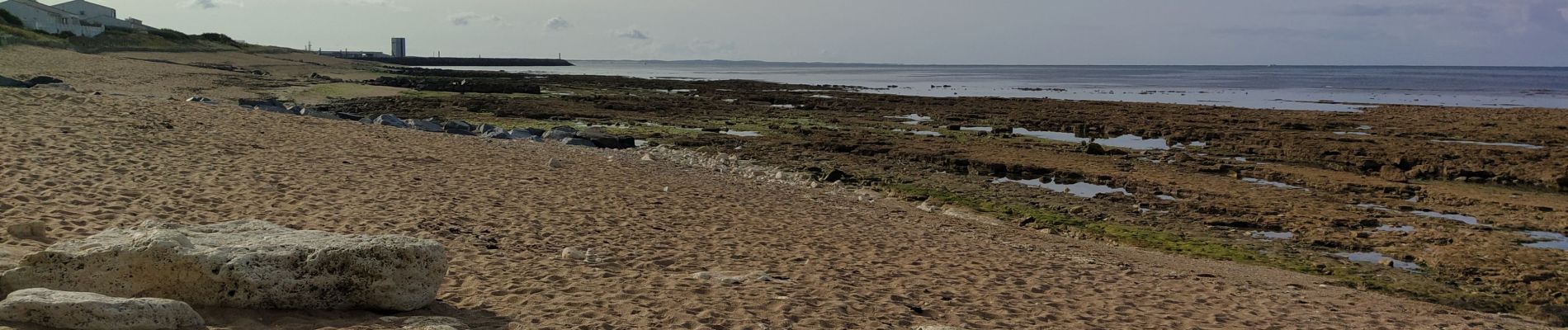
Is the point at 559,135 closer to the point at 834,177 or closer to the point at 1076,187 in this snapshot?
the point at 834,177

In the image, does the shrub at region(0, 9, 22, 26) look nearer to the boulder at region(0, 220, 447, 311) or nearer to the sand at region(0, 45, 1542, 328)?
the sand at region(0, 45, 1542, 328)

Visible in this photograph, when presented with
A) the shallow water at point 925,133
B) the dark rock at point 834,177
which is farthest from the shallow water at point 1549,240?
the shallow water at point 925,133

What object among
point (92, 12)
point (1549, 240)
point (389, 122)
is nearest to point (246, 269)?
point (1549, 240)

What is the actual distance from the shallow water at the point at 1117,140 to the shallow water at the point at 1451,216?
9833 millimetres

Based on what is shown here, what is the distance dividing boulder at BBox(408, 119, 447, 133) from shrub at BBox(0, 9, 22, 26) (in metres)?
52.9

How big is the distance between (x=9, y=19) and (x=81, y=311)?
2837 inches

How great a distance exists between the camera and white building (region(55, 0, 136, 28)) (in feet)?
264

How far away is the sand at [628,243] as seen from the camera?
696 cm

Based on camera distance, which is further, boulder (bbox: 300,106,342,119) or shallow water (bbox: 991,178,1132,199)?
boulder (bbox: 300,106,342,119)

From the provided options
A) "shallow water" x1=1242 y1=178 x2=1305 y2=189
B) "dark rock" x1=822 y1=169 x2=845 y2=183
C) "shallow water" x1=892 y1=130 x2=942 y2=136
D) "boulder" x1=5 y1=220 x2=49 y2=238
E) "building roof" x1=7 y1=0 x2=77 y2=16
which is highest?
"building roof" x1=7 y1=0 x2=77 y2=16

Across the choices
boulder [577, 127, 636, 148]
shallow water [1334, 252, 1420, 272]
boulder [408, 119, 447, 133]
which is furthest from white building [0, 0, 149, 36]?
shallow water [1334, 252, 1420, 272]

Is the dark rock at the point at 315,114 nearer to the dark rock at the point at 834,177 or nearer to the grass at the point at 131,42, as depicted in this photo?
the dark rock at the point at 834,177

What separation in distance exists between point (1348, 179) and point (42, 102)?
21.7m

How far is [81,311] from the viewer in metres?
4.49
